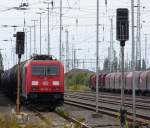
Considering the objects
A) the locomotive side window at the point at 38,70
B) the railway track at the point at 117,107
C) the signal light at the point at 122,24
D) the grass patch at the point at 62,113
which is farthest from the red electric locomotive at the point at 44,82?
the signal light at the point at 122,24

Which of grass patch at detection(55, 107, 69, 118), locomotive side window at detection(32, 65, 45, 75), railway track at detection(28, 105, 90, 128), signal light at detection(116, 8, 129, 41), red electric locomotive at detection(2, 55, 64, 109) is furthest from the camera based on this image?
locomotive side window at detection(32, 65, 45, 75)

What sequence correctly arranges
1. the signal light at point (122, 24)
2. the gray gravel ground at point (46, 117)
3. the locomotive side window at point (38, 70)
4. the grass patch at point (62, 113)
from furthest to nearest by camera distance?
1. the locomotive side window at point (38, 70)
2. the grass patch at point (62, 113)
3. the gray gravel ground at point (46, 117)
4. the signal light at point (122, 24)

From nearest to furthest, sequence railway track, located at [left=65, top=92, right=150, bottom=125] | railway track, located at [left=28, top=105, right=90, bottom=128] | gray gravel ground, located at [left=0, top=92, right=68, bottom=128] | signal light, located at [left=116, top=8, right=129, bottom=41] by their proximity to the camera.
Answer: signal light, located at [left=116, top=8, right=129, bottom=41] → railway track, located at [left=28, top=105, right=90, bottom=128] → gray gravel ground, located at [left=0, top=92, right=68, bottom=128] → railway track, located at [left=65, top=92, right=150, bottom=125]

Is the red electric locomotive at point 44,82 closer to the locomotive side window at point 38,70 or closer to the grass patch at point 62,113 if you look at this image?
the locomotive side window at point 38,70

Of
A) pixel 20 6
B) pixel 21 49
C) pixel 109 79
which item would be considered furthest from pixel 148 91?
pixel 21 49

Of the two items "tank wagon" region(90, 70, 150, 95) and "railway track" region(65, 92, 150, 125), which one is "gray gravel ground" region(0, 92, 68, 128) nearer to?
"railway track" region(65, 92, 150, 125)

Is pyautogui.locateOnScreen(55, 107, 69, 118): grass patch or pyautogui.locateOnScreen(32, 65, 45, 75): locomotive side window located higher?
pyautogui.locateOnScreen(32, 65, 45, 75): locomotive side window

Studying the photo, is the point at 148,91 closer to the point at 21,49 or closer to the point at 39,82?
the point at 39,82

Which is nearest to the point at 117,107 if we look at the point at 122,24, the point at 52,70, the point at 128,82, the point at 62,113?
the point at 52,70

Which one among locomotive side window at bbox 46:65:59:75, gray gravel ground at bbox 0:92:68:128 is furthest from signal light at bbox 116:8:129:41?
locomotive side window at bbox 46:65:59:75

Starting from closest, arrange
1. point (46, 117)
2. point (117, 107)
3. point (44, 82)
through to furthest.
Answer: point (46, 117) → point (44, 82) → point (117, 107)

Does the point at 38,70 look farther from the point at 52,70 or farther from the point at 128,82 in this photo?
the point at 128,82

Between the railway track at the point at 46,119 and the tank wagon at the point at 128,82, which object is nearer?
the railway track at the point at 46,119

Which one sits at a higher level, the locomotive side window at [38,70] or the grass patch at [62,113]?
Answer: the locomotive side window at [38,70]
